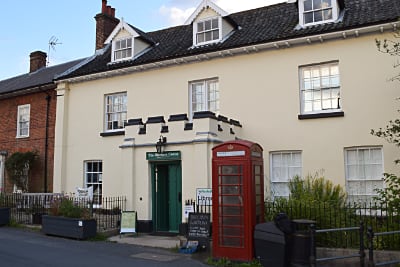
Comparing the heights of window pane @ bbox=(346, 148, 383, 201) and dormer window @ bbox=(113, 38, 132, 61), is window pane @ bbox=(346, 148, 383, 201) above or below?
below

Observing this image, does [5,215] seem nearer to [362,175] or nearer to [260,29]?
[260,29]

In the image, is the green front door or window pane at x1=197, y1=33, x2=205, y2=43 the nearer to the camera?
the green front door

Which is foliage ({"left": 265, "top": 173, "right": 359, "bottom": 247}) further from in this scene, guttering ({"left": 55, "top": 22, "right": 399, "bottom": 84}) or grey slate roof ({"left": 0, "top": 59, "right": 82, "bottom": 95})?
grey slate roof ({"left": 0, "top": 59, "right": 82, "bottom": 95})

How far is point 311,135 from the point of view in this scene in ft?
42.8

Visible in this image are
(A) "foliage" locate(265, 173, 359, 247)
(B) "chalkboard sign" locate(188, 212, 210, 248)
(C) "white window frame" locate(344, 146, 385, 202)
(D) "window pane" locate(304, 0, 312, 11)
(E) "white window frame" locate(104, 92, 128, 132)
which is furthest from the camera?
(E) "white window frame" locate(104, 92, 128, 132)

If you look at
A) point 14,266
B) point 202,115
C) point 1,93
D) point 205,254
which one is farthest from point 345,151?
point 1,93

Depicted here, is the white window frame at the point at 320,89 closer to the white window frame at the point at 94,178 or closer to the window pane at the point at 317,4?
the window pane at the point at 317,4

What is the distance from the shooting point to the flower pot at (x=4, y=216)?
1511 cm

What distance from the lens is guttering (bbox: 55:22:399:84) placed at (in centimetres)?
1237

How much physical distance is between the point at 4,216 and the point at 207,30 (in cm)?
1058

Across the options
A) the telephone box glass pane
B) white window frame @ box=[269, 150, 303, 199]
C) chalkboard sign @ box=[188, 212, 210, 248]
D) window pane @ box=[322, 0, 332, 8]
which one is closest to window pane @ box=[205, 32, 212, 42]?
window pane @ box=[322, 0, 332, 8]

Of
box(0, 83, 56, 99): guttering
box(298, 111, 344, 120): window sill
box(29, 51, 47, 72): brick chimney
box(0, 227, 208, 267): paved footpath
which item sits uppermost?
box(29, 51, 47, 72): brick chimney

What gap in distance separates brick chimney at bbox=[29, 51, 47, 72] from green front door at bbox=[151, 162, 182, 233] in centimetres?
1642

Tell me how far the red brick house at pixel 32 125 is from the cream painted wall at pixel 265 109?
4.11 m
